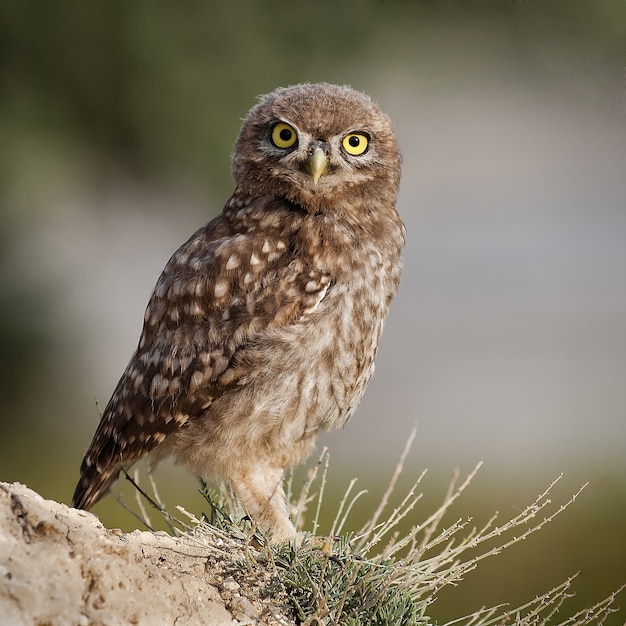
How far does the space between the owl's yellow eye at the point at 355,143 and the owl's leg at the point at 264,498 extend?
3.88ft

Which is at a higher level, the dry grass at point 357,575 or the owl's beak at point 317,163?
the owl's beak at point 317,163

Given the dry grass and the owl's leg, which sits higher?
the dry grass

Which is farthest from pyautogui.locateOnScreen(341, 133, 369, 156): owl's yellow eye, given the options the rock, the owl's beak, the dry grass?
the rock

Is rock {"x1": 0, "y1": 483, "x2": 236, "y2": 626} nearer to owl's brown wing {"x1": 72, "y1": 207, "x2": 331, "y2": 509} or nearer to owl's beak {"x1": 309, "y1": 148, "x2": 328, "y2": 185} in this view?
owl's brown wing {"x1": 72, "y1": 207, "x2": 331, "y2": 509}

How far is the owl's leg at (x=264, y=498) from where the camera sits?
120 inches

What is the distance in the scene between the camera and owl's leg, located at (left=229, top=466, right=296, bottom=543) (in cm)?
306

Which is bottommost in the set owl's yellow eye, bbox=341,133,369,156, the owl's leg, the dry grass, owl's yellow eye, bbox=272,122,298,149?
the owl's leg

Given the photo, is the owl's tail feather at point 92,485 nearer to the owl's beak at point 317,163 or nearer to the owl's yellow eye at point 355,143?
the owl's beak at point 317,163

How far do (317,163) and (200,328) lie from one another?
27.3 inches

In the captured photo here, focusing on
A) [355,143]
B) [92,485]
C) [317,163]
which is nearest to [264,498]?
[92,485]

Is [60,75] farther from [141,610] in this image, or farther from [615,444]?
[141,610]

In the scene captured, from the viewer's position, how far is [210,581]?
2.42 m

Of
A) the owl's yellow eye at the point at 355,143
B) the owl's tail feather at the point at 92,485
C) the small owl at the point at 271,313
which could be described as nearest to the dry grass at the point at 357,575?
the small owl at the point at 271,313

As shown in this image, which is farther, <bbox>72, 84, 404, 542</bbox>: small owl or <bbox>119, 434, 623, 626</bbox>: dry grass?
<bbox>72, 84, 404, 542</bbox>: small owl
